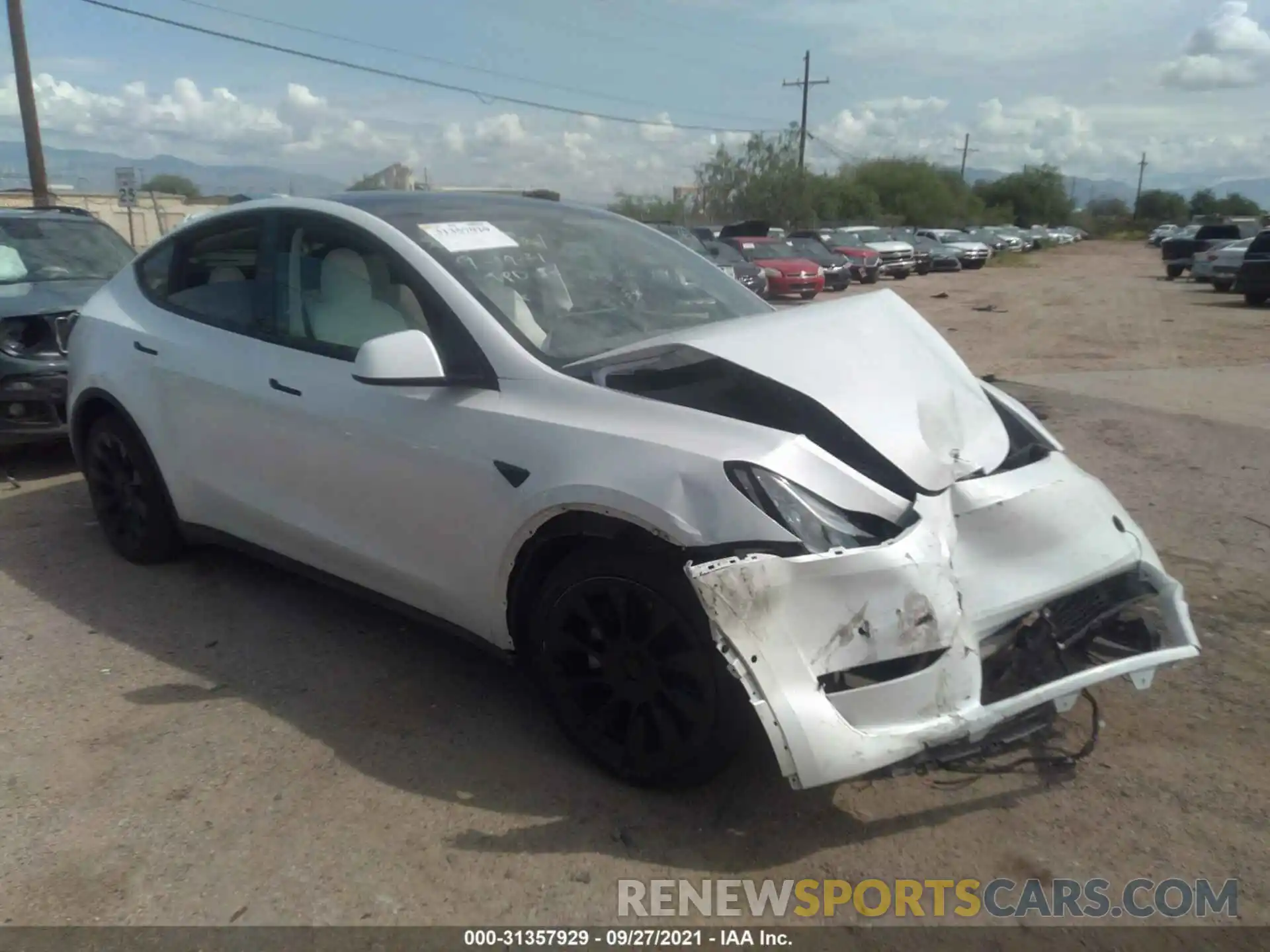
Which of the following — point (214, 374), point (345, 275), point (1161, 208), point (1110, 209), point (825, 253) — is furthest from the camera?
point (1110, 209)

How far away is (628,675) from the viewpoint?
2922 millimetres

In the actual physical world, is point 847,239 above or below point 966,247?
above

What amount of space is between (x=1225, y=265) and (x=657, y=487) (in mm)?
26803

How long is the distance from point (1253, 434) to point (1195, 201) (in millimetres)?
107840

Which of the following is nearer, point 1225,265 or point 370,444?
point 370,444

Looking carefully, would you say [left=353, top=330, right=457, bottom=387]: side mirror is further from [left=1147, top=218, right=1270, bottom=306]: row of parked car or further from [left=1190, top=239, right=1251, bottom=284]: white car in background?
[left=1190, top=239, right=1251, bottom=284]: white car in background

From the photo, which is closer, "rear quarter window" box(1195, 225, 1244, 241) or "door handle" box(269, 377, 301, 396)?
"door handle" box(269, 377, 301, 396)

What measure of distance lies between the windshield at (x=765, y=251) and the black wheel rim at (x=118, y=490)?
2041 centimetres

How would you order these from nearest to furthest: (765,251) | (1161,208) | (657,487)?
(657,487) → (765,251) → (1161,208)

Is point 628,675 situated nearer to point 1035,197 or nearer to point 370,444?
point 370,444

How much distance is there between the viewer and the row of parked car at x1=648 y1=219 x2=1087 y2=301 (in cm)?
2164

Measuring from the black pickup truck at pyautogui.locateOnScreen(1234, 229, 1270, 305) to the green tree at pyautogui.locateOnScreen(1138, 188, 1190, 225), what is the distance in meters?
93.6

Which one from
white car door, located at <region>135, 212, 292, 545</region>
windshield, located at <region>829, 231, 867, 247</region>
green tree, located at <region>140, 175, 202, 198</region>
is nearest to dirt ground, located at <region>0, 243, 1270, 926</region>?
white car door, located at <region>135, 212, 292, 545</region>

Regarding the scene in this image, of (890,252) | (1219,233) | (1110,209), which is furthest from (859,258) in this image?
(1110,209)
